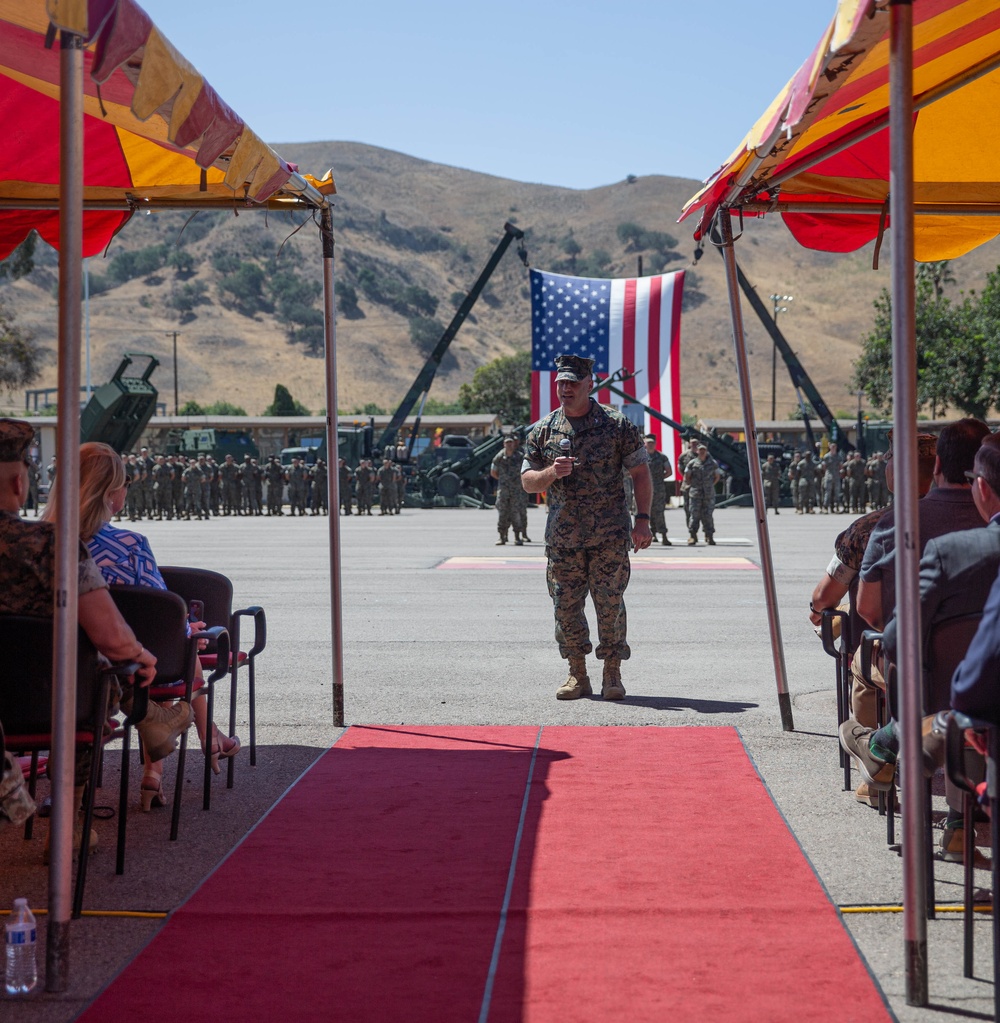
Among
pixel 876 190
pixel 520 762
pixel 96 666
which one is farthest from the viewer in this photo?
pixel 876 190

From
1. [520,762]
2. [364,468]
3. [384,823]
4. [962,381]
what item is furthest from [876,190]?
[962,381]

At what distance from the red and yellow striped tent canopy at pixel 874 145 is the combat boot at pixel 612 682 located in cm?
244

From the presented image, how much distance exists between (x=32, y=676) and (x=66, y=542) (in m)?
0.65

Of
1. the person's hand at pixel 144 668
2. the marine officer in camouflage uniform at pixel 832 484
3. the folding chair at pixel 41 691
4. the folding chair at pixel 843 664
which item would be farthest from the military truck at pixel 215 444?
the folding chair at pixel 41 691

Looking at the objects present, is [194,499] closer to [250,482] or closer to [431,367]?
[250,482]

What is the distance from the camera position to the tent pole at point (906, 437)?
134 inches

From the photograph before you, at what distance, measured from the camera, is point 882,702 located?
16.5ft

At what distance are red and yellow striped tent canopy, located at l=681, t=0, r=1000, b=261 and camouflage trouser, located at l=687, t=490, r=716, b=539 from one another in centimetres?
1477

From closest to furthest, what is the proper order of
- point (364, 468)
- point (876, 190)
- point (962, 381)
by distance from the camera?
point (876, 190)
point (364, 468)
point (962, 381)

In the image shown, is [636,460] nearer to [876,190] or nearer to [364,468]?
[876,190]

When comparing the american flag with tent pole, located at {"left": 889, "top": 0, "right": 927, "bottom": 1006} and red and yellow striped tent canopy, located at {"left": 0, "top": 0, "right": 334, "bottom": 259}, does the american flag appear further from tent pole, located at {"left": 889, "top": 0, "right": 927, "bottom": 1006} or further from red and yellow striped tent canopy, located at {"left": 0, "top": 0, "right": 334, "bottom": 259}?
tent pole, located at {"left": 889, "top": 0, "right": 927, "bottom": 1006}

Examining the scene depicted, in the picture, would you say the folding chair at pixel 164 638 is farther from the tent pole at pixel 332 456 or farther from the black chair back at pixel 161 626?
the tent pole at pixel 332 456

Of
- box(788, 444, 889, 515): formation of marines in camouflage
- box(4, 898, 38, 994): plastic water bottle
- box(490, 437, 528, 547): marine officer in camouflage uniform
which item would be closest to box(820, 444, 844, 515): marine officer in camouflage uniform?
box(788, 444, 889, 515): formation of marines in camouflage

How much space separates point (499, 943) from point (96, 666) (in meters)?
1.47
